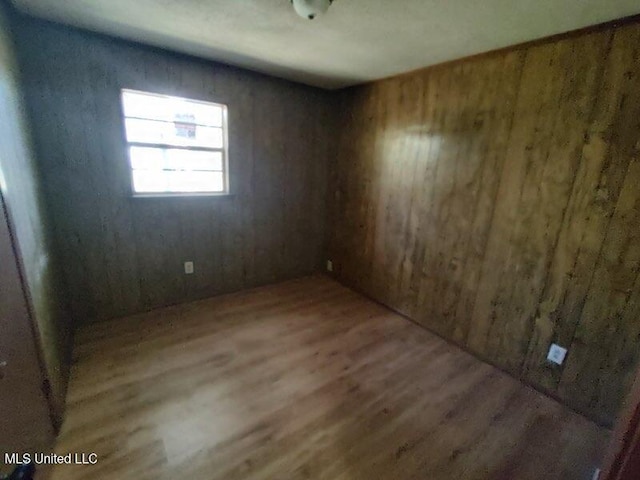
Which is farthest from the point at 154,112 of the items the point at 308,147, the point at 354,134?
the point at 354,134

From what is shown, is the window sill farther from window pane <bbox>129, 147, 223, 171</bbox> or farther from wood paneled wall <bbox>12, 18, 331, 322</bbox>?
window pane <bbox>129, 147, 223, 171</bbox>

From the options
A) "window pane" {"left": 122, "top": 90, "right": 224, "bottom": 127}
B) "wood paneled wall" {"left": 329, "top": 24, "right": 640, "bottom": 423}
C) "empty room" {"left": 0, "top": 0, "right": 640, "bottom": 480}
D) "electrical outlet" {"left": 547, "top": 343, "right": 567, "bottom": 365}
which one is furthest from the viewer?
"window pane" {"left": 122, "top": 90, "right": 224, "bottom": 127}

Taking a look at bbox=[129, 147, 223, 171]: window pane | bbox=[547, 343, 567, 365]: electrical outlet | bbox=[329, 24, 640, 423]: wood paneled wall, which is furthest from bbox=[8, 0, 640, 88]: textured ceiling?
bbox=[547, 343, 567, 365]: electrical outlet

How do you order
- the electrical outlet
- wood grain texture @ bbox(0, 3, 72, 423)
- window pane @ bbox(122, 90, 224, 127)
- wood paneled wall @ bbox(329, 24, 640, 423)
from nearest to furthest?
wood grain texture @ bbox(0, 3, 72, 423) → wood paneled wall @ bbox(329, 24, 640, 423) → the electrical outlet → window pane @ bbox(122, 90, 224, 127)

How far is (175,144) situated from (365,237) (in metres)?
2.17

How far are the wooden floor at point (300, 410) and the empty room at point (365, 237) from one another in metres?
0.01

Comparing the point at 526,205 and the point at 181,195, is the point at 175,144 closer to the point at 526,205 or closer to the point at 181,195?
the point at 181,195

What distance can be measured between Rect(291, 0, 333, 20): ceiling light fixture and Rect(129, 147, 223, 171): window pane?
5.56 feet

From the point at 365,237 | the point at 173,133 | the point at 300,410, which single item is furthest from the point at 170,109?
the point at 300,410

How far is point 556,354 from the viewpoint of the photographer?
73.1 inches

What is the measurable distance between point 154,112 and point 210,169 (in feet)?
2.17

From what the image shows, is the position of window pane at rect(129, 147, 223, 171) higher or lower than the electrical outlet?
higher

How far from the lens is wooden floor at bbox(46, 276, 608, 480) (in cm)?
138

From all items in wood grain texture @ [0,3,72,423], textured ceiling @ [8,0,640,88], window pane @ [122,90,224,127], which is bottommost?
wood grain texture @ [0,3,72,423]
